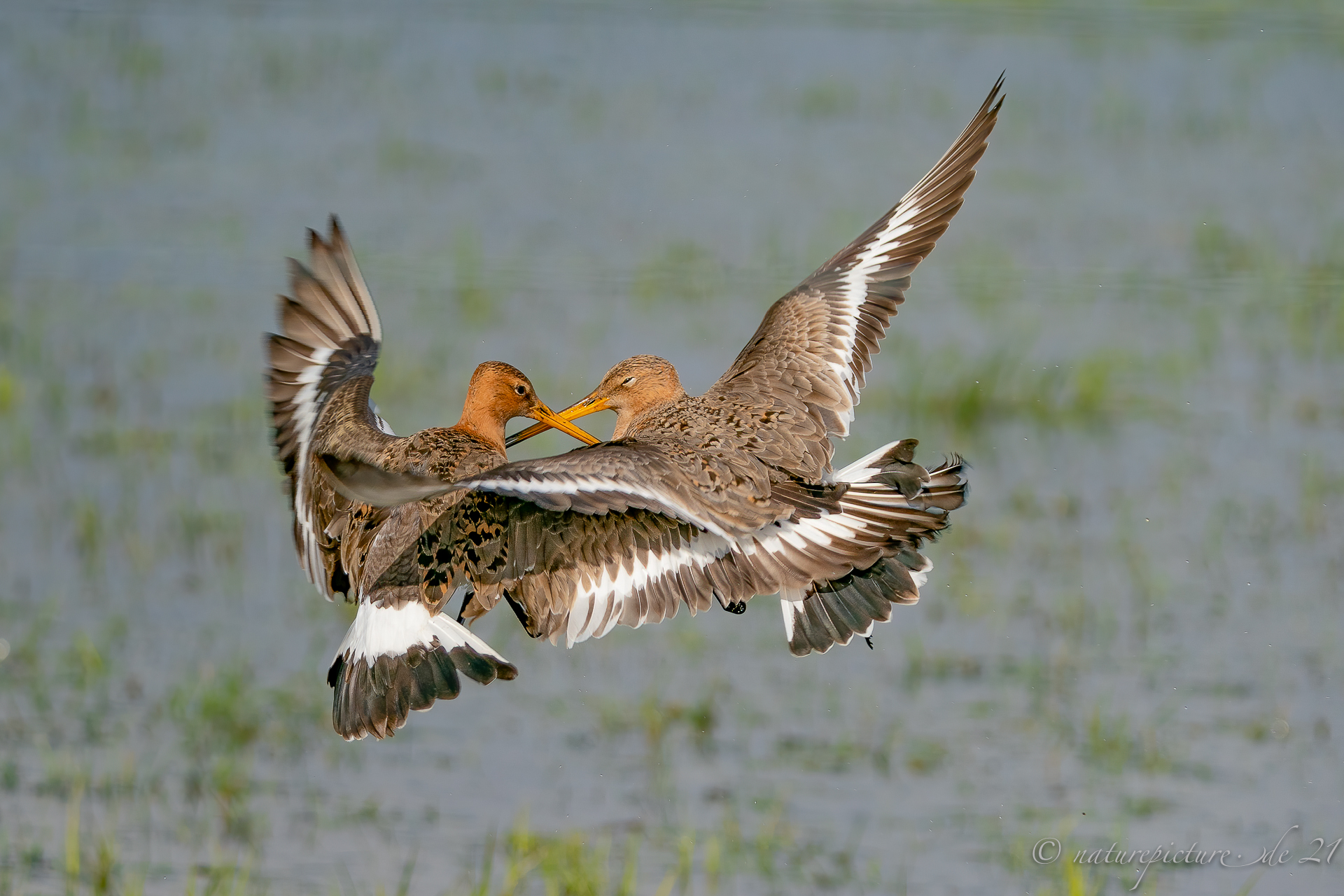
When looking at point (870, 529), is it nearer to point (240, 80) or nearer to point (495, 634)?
point (495, 634)

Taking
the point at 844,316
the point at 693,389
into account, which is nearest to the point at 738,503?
the point at 844,316

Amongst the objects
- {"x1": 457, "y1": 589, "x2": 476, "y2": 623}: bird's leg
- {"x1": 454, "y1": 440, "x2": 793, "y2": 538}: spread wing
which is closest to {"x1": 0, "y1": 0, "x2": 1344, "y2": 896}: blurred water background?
{"x1": 457, "y1": 589, "x2": 476, "y2": 623}: bird's leg

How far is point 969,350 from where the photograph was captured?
988cm

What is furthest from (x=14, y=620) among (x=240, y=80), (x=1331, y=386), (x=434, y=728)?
(x=240, y=80)

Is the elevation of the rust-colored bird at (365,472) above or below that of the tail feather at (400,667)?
above

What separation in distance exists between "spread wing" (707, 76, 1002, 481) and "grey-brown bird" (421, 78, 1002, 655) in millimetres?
22

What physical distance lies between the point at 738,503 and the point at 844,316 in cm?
122

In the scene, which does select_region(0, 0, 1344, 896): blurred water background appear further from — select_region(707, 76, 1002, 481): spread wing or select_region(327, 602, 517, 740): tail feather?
select_region(707, 76, 1002, 481): spread wing

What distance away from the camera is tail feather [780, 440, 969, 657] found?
434 centimetres

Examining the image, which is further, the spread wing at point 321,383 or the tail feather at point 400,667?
the spread wing at point 321,383

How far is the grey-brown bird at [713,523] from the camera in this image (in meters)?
4.00

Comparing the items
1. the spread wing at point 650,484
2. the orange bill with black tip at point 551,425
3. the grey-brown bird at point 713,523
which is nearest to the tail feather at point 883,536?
the grey-brown bird at point 713,523

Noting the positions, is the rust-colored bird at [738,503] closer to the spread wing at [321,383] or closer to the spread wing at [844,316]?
the spread wing at [844,316]

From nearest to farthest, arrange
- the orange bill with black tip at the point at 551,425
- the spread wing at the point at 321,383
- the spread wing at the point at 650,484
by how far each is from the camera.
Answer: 1. the spread wing at the point at 650,484
2. the spread wing at the point at 321,383
3. the orange bill with black tip at the point at 551,425
